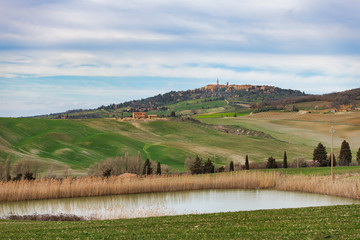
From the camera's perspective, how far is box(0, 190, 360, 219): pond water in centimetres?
3925

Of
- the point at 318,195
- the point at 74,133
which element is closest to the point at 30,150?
the point at 74,133

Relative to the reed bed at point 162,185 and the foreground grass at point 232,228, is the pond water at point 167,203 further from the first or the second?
the foreground grass at point 232,228

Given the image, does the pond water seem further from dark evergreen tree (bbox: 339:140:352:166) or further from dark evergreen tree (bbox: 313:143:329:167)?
dark evergreen tree (bbox: 339:140:352:166)

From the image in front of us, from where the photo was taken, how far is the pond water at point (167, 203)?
39.2 meters

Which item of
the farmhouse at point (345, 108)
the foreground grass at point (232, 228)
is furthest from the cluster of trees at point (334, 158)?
the farmhouse at point (345, 108)

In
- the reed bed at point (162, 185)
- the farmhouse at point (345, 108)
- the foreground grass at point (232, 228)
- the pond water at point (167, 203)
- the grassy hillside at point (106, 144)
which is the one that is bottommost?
the pond water at point (167, 203)

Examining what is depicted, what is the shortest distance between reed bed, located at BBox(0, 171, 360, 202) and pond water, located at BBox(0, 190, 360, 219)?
37.8 inches

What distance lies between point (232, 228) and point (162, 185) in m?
31.4

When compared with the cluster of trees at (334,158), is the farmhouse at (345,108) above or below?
above

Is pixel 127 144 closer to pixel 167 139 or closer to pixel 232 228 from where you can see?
pixel 167 139

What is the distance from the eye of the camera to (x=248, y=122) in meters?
157

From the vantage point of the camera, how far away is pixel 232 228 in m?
21.6

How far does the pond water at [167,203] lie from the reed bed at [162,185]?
961mm

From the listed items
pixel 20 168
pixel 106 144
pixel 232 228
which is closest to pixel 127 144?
pixel 106 144
